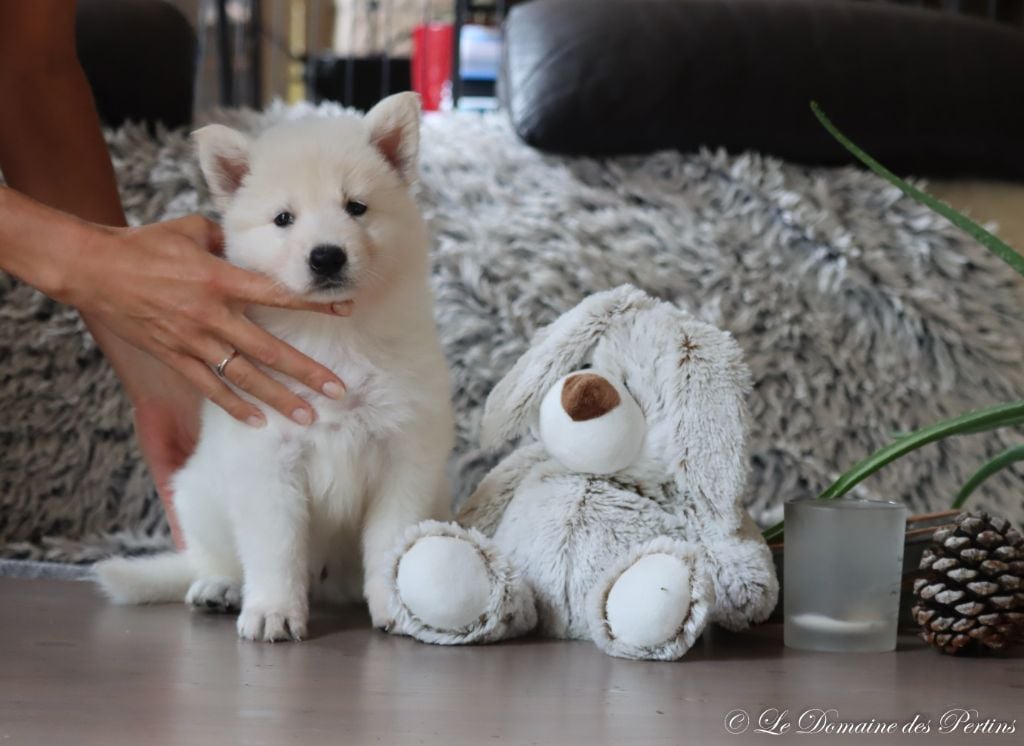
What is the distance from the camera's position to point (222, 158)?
1237 mm

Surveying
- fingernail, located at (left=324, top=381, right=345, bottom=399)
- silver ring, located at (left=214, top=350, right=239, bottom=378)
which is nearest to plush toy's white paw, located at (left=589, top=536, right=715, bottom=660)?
fingernail, located at (left=324, top=381, right=345, bottom=399)

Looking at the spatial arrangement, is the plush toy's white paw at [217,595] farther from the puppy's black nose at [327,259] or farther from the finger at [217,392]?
the puppy's black nose at [327,259]

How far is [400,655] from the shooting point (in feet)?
3.67

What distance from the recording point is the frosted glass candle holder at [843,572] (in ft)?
3.74

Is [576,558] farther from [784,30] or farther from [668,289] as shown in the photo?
[784,30]

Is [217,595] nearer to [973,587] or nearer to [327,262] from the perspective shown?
[327,262]

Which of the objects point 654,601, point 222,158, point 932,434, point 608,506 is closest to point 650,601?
point 654,601

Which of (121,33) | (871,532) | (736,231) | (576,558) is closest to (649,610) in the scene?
(576,558)

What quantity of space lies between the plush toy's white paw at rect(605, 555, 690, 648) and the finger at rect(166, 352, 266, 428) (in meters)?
0.39

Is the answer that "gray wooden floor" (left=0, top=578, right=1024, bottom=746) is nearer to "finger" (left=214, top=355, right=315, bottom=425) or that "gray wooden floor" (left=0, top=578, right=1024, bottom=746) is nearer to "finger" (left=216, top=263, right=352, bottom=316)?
"finger" (left=214, top=355, right=315, bottom=425)

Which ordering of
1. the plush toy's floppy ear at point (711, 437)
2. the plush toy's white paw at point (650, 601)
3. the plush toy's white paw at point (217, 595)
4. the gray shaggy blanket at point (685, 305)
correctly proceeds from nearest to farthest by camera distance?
the plush toy's white paw at point (650, 601), the plush toy's floppy ear at point (711, 437), the plush toy's white paw at point (217, 595), the gray shaggy blanket at point (685, 305)

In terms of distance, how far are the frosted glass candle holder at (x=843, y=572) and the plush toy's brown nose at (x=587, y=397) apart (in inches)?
8.1

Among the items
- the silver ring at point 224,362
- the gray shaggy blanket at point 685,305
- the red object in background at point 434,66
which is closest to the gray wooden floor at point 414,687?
the silver ring at point 224,362

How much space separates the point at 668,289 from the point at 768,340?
176 millimetres
